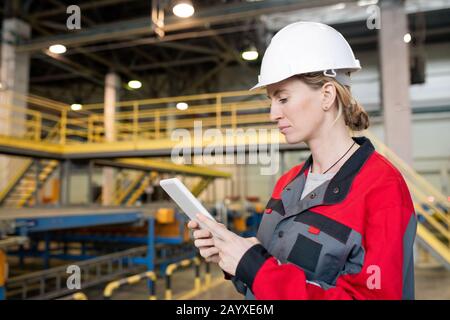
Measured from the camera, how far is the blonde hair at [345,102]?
3.42 ft

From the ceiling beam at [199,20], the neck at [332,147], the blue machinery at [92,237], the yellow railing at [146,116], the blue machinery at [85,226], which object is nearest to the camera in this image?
the neck at [332,147]

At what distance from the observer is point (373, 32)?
44.4 ft

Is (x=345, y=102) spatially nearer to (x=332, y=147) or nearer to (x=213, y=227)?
(x=332, y=147)

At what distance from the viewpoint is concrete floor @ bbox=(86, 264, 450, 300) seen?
229 inches

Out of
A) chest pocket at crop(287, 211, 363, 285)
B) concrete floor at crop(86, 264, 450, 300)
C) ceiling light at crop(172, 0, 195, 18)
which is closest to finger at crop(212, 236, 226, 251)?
chest pocket at crop(287, 211, 363, 285)

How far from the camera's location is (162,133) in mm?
12492

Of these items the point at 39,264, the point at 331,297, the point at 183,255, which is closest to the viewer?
the point at 331,297

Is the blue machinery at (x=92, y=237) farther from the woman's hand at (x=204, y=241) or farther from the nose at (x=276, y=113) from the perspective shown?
the nose at (x=276, y=113)

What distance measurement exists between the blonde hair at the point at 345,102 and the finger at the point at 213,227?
0.48m

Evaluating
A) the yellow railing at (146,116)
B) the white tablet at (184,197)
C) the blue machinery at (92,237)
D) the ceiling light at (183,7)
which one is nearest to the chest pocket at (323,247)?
the white tablet at (184,197)

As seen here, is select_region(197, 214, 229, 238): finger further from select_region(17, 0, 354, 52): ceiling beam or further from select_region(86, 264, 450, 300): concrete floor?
select_region(17, 0, 354, 52): ceiling beam

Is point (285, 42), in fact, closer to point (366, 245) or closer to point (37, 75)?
point (366, 245)
